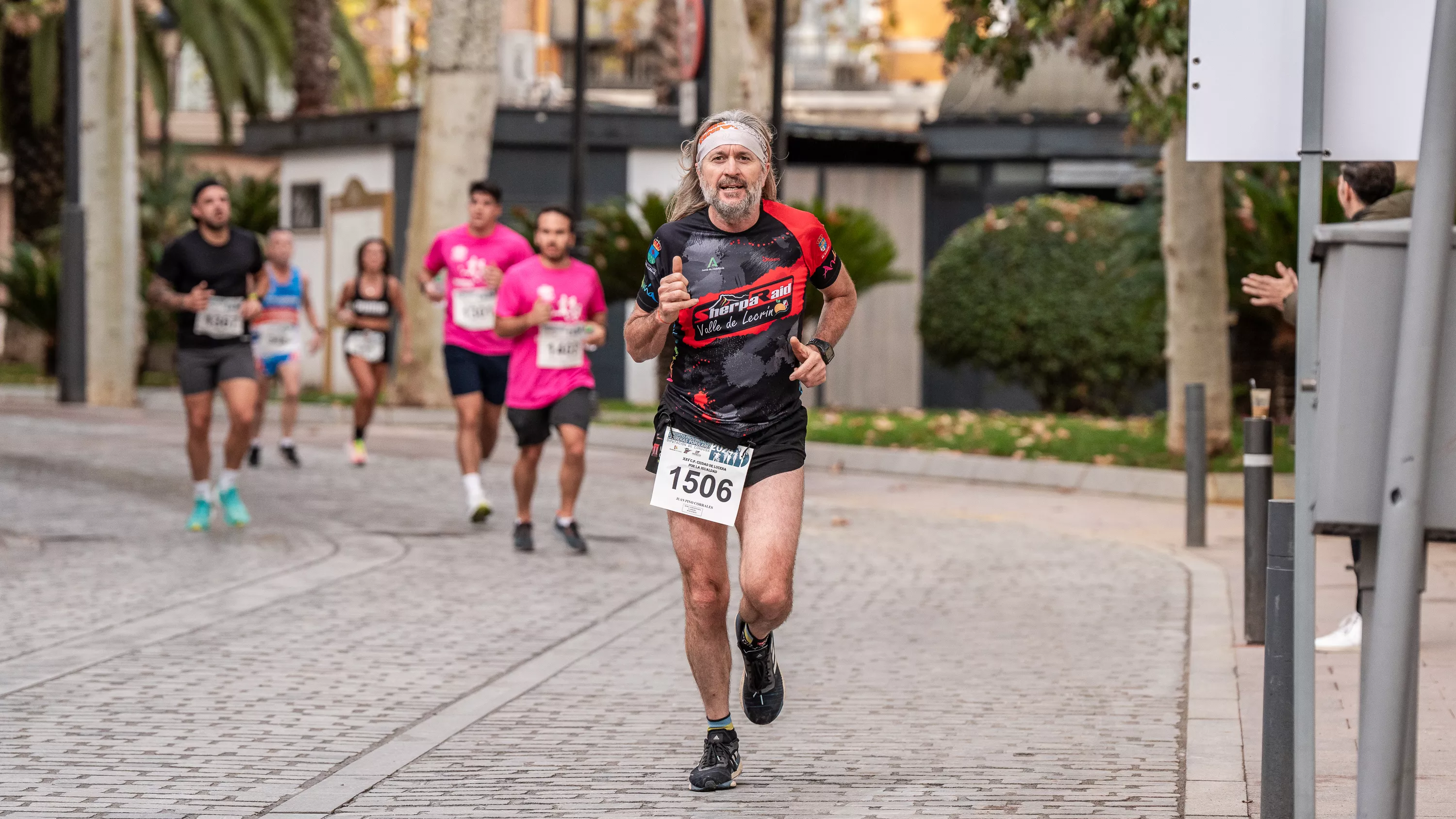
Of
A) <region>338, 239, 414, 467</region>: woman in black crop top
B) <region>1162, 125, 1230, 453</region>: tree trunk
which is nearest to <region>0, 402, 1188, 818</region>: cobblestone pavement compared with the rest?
<region>338, 239, 414, 467</region>: woman in black crop top

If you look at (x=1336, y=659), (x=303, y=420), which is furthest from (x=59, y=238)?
(x=1336, y=659)

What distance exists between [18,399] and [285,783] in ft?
64.1

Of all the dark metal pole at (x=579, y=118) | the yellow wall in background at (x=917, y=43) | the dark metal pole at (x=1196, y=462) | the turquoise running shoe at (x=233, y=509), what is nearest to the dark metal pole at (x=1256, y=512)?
the dark metal pole at (x=1196, y=462)

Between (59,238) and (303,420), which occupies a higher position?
(59,238)

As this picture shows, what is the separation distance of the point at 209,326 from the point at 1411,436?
874 cm

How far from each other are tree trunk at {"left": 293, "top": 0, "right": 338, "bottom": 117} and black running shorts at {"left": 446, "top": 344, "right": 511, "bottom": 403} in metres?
18.0

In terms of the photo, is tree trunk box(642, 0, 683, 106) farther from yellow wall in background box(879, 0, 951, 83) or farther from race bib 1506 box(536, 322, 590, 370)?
A: yellow wall in background box(879, 0, 951, 83)

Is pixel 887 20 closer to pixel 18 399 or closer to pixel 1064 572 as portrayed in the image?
pixel 18 399

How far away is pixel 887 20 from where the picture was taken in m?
31.9

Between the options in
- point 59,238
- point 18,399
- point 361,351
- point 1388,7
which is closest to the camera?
point 1388,7

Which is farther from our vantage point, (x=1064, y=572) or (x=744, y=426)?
(x=1064, y=572)

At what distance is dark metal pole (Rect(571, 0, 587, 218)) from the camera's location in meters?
21.0

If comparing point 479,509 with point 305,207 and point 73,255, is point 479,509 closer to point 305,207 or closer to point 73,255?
point 73,255

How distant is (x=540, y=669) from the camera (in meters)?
7.49
